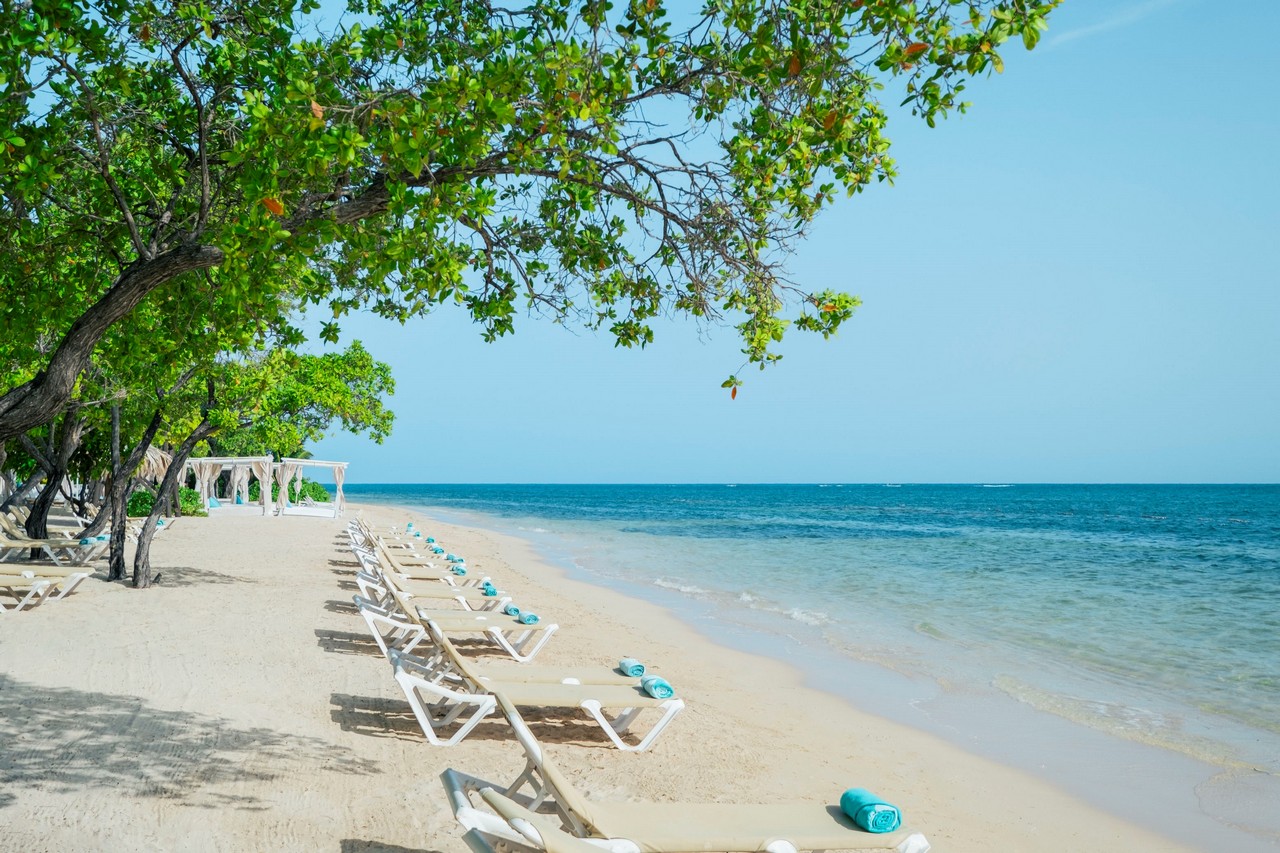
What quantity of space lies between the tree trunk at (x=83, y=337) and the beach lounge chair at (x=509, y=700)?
9.48 feet

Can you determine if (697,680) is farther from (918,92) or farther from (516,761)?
(918,92)

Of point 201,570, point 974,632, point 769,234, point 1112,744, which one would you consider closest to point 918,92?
point 769,234

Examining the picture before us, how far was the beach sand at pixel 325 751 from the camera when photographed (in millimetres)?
4562

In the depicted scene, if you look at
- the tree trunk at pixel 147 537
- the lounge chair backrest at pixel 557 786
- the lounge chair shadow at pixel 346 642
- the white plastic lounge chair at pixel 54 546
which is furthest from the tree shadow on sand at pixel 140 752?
the white plastic lounge chair at pixel 54 546

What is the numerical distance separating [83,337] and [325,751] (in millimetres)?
3028

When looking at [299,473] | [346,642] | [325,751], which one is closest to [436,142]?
[325,751]

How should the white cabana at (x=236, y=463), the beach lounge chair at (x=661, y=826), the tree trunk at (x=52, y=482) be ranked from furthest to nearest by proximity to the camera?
1. the white cabana at (x=236, y=463)
2. the tree trunk at (x=52, y=482)
3. the beach lounge chair at (x=661, y=826)

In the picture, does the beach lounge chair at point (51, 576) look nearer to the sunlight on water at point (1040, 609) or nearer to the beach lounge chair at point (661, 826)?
the beach lounge chair at point (661, 826)

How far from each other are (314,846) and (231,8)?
4752mm

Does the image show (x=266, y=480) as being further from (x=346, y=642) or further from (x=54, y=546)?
(x=346, y=642)

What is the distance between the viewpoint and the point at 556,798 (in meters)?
4.07

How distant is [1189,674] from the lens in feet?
33.9

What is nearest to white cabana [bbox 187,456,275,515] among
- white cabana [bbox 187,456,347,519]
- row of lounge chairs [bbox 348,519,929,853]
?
white cabana [bbox 187,456,347,519]

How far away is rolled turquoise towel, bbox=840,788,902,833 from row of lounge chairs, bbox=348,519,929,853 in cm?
4
